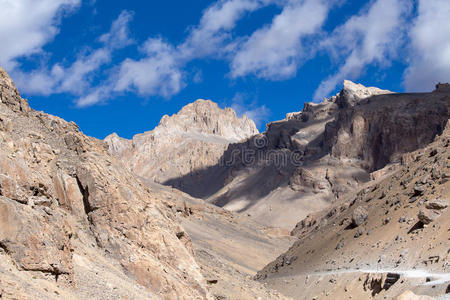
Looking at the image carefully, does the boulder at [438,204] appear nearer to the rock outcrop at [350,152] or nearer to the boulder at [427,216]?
the boulder at [427,216]

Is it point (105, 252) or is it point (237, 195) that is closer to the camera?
point (105, 252)

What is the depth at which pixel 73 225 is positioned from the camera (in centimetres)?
2367

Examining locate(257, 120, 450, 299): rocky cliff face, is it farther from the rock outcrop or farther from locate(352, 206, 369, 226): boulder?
the rock outcrop

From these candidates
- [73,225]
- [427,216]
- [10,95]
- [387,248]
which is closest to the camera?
[73,225]

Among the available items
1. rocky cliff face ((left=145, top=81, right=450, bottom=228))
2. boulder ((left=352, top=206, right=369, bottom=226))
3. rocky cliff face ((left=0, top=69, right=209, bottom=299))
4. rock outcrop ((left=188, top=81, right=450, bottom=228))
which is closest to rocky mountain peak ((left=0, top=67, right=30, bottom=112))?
rocky cliff face ((left=0, top=69, right=209, bottom=299))

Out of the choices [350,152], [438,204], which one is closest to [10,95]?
[438,204]

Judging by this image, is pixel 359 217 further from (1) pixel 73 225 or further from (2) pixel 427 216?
(1) pixel 73 225

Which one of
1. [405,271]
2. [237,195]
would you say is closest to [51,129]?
[405,271]

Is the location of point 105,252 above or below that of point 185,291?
above

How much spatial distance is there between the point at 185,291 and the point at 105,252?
3.97 meters

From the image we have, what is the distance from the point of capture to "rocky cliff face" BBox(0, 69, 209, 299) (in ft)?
57.6

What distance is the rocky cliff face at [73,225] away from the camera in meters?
17.6

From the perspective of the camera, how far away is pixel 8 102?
27.7 metres

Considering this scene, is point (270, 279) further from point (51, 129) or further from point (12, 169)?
point (12, 169)
